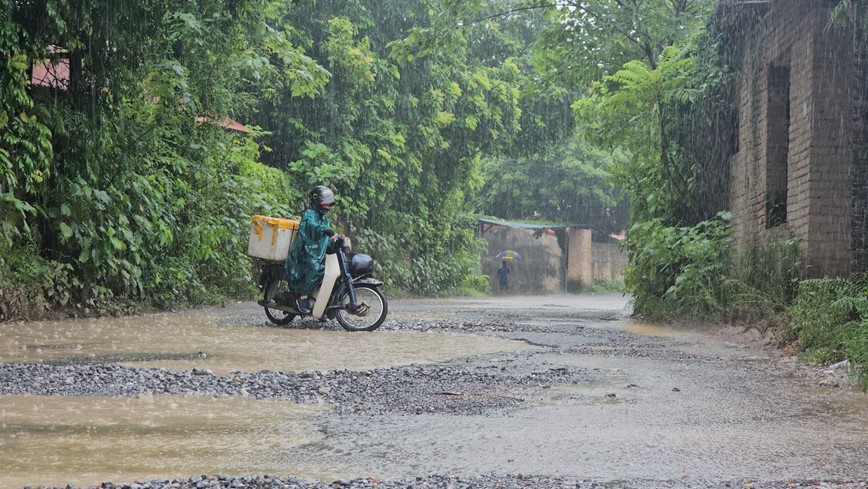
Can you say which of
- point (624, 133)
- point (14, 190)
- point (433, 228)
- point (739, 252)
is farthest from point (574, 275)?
point (14, 190)

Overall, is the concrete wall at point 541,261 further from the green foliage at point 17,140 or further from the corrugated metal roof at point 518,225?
the green foliage at point 17,140

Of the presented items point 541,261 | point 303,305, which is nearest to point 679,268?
point 303,305

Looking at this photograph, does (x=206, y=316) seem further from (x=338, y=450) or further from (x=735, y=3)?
(x=338, y=450)

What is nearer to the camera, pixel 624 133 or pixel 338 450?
pixel 338 450

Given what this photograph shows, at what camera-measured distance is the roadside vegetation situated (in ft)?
32.8

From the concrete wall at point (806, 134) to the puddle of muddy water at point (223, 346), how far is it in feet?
10.3

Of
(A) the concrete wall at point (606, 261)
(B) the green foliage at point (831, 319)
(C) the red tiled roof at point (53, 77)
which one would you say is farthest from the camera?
(A) the concrete wall at point (606, 261)

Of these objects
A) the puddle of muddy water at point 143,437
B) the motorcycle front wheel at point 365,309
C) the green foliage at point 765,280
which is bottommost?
the puddle of muddy water at point 143,437

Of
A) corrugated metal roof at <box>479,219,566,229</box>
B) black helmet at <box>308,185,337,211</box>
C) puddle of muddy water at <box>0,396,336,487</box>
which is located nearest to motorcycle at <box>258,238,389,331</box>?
black helmet at <box>308,185,337,211</box>

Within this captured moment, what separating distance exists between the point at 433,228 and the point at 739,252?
17174mm

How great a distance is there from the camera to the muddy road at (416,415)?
3586 mm

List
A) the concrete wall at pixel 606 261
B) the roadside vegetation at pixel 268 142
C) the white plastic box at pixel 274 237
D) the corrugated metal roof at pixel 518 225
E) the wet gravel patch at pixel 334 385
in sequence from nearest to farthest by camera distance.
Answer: the wet gravel patch at pixel 334 385, the roadside vegetation at pixel 268 142, the white plastic box at pixel 274 237, the corrugated metal roof at pixel 518 225, the concrete wall at pixel 606 261

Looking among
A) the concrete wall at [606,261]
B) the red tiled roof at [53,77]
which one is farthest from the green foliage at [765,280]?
the concrete wall at [606,261]

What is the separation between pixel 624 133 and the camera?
15359mm
